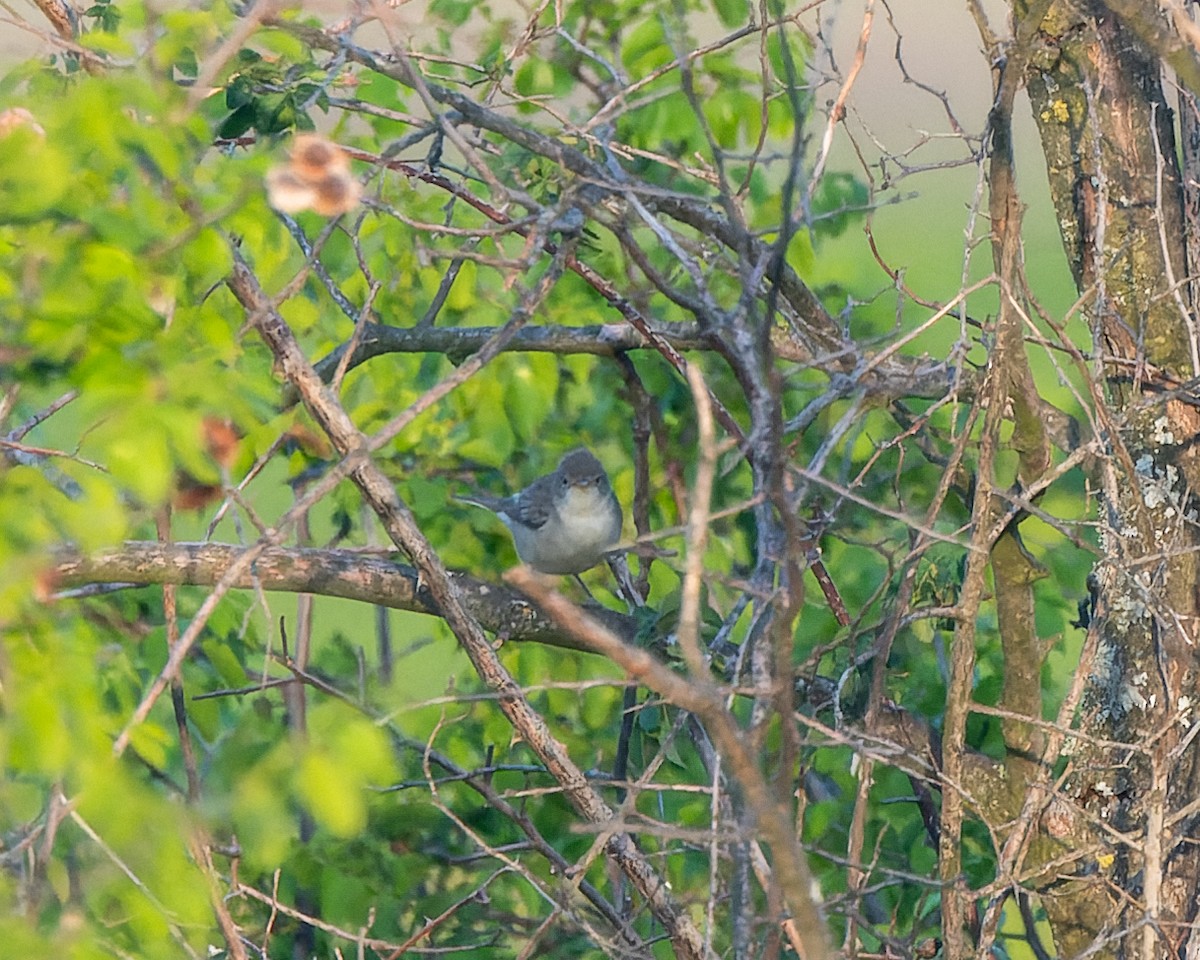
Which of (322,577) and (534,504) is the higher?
(322,577)

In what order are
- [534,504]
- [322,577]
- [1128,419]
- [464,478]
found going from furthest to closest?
1. [534,504]
2. [464,478]
3. [322,577]
4. [1128,419]

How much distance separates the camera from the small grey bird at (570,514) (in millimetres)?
4441

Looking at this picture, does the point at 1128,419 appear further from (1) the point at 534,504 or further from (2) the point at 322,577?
(1) the point at 534,504

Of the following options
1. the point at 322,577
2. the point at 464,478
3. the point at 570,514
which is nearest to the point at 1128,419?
the point at 322,577

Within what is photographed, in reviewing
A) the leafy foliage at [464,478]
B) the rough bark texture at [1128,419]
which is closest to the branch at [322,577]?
the leafy foliage at [464,478]

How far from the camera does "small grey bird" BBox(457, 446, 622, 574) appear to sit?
14.6ft

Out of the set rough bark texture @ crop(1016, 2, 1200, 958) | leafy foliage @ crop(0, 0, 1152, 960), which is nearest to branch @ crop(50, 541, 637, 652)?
leafy foliage @ crop(0, 0, 1152, 960)

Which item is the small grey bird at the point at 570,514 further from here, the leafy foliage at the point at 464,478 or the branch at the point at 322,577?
the branch at the point at 322,577

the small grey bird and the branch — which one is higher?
the branch

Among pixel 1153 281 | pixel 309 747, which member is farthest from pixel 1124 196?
pixel 309 747

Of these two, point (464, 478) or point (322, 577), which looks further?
point (464, 478)

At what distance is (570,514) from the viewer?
4.49 m

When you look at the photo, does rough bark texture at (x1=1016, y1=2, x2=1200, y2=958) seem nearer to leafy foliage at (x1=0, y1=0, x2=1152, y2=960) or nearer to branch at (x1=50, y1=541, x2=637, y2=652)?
leafy foliage at (x1=0, y1=0, x2=1152, y2=960)

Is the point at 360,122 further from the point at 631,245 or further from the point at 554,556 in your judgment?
the point at 631,245
